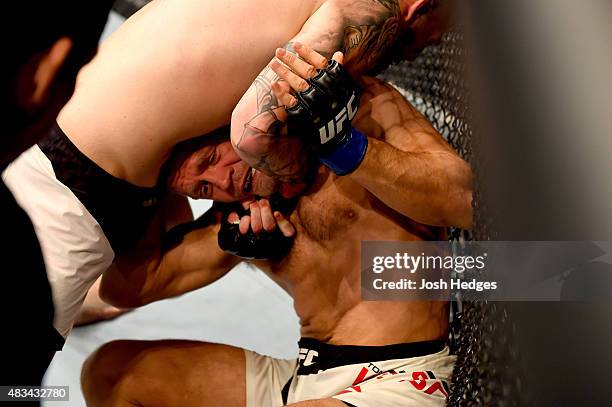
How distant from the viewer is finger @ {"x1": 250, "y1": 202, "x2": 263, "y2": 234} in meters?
1.04

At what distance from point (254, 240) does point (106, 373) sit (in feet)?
1.07

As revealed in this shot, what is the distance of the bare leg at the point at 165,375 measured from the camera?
1.11 metres

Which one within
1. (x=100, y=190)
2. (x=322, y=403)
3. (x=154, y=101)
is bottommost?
(x=322, y=403)

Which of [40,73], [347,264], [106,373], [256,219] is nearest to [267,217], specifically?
[256,219]

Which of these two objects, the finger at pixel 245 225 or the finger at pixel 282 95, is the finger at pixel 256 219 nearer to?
the finger at pixel 245 225

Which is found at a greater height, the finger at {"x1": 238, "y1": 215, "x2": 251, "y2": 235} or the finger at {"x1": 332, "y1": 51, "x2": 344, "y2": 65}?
the finger at {"x1": 332, "y1": 51, "x2": 344, "y2": 65}

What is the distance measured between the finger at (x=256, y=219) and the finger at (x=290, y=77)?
253mm

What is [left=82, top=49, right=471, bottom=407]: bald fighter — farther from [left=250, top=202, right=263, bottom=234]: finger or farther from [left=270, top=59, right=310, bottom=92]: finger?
[left=270, top=59, right=310, bottom=92]: finger

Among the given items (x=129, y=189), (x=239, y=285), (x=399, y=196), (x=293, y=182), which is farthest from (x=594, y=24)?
(x=239, y=285)

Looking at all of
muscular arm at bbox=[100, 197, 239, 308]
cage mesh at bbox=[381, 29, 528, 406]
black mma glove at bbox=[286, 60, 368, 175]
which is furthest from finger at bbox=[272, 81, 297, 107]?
muscular arm at bbox=[100, 197, 239, 308]

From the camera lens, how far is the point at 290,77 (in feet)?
2.78

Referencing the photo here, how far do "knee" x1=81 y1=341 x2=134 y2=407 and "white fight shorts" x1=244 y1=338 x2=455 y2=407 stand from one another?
0.19 m

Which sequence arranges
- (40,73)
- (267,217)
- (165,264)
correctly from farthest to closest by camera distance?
1. (165,264)
2. (267,217)
3. (40,73)

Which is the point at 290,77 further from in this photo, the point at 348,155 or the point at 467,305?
the point at 467,305
